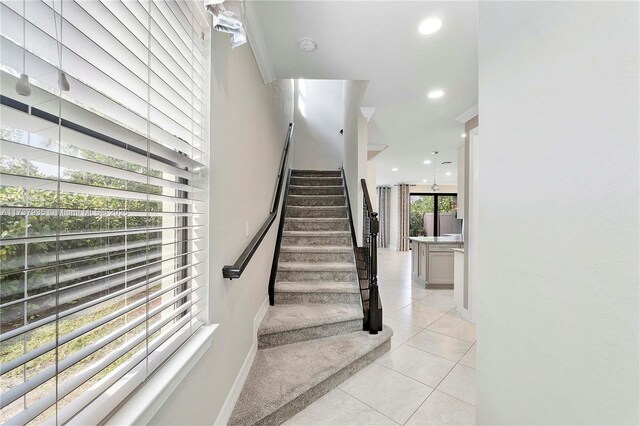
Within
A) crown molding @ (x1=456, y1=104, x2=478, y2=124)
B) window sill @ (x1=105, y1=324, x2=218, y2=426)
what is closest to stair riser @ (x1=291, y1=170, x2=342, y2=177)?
crown molding @ (x1=456, y1=104, x2=478, y2=124)

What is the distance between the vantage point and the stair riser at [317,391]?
5.11 feet

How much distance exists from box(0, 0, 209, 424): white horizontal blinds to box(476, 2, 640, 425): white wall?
3.92 ft

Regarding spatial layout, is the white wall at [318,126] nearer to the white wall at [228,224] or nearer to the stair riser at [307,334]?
the white wall at [228,224]

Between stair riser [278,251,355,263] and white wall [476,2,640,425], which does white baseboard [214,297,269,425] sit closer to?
stair riser [278,251,355,263]

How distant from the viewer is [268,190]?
9.56 feet

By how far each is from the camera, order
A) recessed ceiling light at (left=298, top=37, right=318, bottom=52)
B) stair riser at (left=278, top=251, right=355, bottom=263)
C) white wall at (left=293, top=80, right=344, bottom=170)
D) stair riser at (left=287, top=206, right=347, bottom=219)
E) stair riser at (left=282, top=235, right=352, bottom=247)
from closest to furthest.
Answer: recessed ceiling light at (left=298, top=37, right=318, bottom=52) < stair riser at (left=278, top=251, right=355, bottom=263) < stair riser at (left=282, top=235, right=352, bottom=247) < stair riser at (left=287, top=206, right=347, bottom=219) < white wall at (left=293, top=80, right=344, bottom=170)

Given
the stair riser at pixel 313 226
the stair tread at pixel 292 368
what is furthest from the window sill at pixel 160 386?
the stair riser at pixel 313 226

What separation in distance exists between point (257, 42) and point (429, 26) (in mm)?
1264

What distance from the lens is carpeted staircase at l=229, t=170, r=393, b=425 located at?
166 cm

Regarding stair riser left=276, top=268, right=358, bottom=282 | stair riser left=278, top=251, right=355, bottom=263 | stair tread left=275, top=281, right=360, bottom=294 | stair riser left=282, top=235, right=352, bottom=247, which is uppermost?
stair riser left=282, top=235, right=352, bottom=247

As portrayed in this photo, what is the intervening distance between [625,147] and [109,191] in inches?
48.2

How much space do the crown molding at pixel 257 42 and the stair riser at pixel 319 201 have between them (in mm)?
2169

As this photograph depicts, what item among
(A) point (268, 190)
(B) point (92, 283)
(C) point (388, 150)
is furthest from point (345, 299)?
(C) point (388, 150)

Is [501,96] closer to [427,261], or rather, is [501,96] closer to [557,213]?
[557,213]
